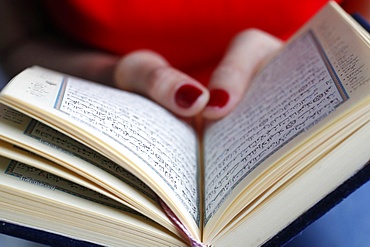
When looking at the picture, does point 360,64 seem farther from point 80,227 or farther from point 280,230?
point 80,227

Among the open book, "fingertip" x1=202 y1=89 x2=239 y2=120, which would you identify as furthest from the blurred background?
"fingertip" x1=202 y1=89 x2=239 y2=120

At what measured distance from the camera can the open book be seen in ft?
1.43

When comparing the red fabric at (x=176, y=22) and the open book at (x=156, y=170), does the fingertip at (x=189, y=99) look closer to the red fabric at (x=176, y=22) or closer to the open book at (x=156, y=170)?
the open book at (x=156, y=170)

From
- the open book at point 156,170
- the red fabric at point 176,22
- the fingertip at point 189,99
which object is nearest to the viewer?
the open book at point 156,170

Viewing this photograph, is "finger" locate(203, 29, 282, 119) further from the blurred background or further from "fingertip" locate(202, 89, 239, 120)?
Answer: the blurred background

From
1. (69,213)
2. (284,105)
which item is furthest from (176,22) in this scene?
(69,213)

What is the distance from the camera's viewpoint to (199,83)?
0.67m

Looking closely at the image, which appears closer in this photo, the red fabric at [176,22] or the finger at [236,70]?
the finger at [236,70]

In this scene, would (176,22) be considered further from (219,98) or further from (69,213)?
(69,213)

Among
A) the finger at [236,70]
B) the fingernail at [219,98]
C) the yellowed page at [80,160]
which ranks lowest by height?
the yellowed page at [80,160]

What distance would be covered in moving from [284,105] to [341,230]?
0.13 m

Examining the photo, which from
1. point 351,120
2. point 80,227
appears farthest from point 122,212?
point 351,120

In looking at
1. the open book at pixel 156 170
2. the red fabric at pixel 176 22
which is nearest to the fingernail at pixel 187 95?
the open book at pixel 156 170

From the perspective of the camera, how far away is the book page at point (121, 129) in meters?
0.44
